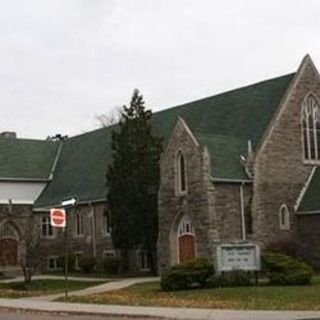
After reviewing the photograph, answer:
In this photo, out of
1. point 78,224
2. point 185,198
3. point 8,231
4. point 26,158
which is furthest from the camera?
point 26,158

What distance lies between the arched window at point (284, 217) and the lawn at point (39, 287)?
945 cm

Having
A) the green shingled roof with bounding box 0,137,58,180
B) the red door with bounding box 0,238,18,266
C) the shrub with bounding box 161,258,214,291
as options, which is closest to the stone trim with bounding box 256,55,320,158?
the shrub with bounding box 161,258,214,291

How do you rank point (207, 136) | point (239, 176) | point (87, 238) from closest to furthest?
point (239, 176)
point (207, 136)
point (87, 238)

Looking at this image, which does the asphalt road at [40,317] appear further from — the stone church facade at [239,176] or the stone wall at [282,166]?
the stone wall at [282,166]

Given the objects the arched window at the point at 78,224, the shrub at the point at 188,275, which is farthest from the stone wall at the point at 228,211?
the arched window at the point at 78,224

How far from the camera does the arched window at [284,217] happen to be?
40812 millimetres

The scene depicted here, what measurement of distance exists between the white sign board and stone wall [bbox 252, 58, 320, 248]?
8.28 meters

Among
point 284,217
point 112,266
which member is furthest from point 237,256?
point 112,266

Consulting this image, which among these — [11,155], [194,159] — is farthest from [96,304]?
[11,155]

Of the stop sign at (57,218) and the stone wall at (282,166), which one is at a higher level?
the stone wall at (282,166)

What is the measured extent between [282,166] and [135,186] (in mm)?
7468

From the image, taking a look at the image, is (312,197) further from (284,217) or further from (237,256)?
(237,256)

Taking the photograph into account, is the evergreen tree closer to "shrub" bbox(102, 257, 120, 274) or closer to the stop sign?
"shrub" bbox(102, 257, 120, 274)

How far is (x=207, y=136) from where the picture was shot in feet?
134
